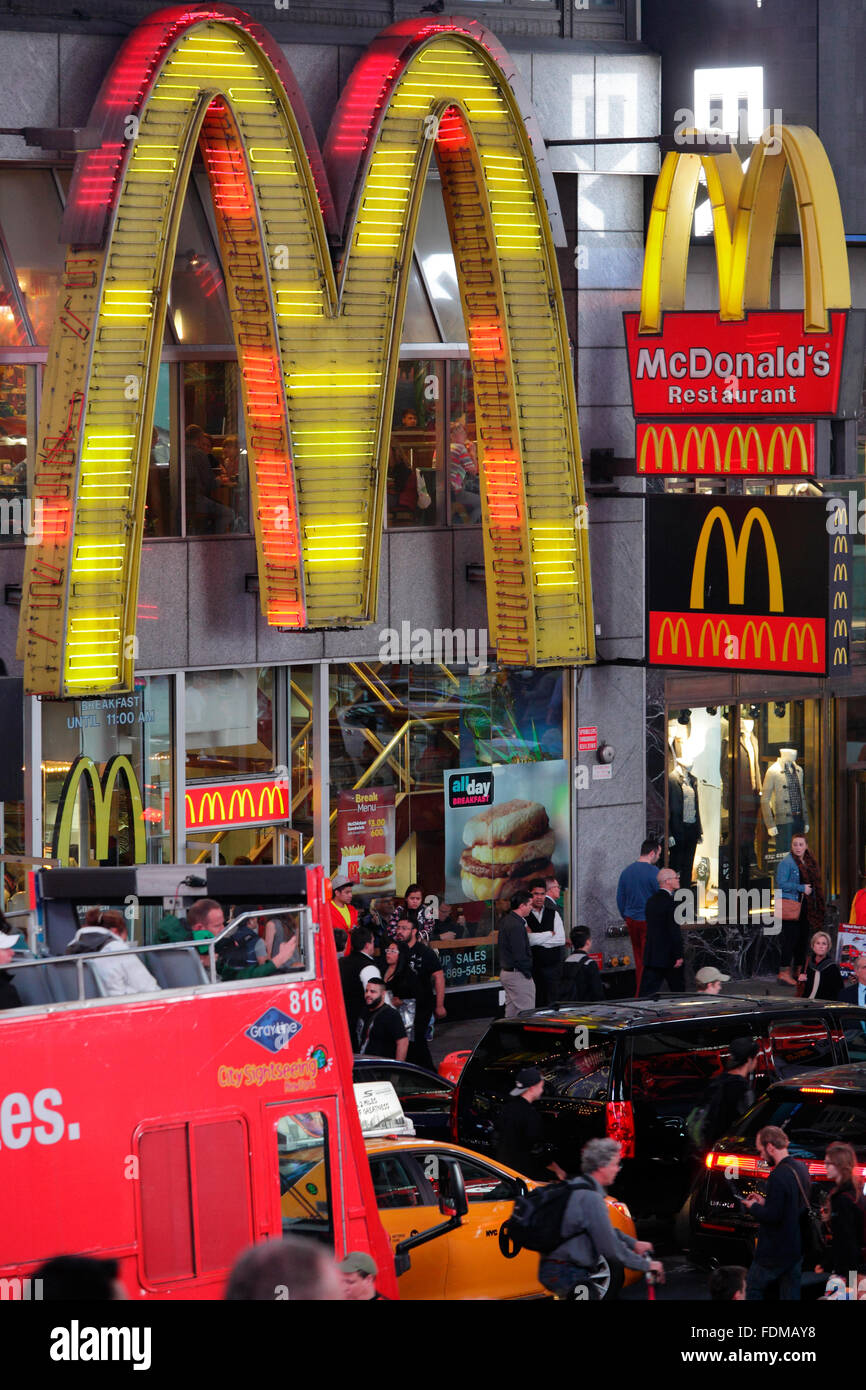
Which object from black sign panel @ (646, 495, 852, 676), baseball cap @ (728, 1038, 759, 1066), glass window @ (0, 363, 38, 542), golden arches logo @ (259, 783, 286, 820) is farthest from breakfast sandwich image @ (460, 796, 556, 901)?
baseball cap @ (728, 1038, 759, 1066)

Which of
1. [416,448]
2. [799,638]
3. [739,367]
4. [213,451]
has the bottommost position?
[799,638]

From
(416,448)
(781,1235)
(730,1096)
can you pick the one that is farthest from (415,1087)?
(416,448)

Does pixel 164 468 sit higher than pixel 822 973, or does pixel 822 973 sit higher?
pixel 164 468

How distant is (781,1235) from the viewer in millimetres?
11641

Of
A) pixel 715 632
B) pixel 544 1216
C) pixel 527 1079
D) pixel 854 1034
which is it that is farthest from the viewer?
pixel 715 632

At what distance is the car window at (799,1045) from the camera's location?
15.5 metres

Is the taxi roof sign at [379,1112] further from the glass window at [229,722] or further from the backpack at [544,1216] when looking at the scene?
the glass window at [229,722]

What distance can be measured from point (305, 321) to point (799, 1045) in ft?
26.8

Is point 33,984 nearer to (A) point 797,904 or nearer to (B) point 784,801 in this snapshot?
(A) point 797,904

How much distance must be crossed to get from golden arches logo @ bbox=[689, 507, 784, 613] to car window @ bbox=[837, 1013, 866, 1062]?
5.47 meters

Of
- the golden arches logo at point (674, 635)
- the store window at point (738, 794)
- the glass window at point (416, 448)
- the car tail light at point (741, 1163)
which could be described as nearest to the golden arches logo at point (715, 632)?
the golden arches logo at point (674, 635)

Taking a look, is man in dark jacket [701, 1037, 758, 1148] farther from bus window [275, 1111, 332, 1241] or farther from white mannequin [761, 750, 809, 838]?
white mannequin [761, 750, 809, 838]
